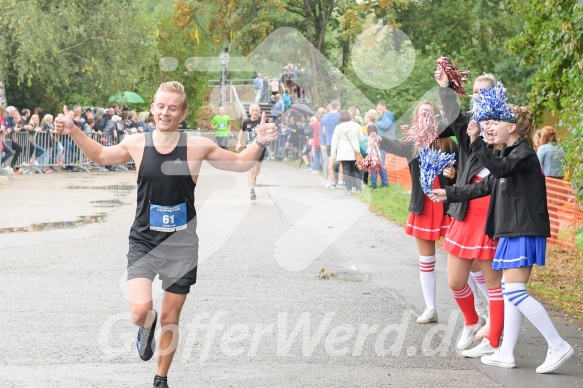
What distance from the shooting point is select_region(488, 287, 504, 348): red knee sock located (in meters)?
7.73

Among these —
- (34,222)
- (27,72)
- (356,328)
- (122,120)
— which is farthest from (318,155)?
(356,328)

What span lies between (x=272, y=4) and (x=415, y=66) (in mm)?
7190

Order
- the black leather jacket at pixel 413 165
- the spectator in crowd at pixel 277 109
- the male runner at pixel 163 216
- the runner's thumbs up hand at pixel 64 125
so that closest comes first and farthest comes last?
the runner's thumbs up hand at pixel 64 125 < the male runner at pixel 163 216 < the black leather jacket at pixel 413 165 < the spectator in crowd at pixel 277 109

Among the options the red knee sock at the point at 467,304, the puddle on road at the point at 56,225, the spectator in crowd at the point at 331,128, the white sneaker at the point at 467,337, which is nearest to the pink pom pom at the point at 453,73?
the red knee sock at the point at 467,304

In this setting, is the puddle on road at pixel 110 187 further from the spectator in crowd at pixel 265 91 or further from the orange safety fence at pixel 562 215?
the spectator in crowd at pixel 265 91

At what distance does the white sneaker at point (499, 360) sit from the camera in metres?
7.26

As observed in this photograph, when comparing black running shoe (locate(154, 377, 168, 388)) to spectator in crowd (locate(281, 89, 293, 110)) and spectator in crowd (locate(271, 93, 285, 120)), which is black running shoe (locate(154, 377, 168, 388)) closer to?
spectator in crowd (locate(271, 93, 285, 120))

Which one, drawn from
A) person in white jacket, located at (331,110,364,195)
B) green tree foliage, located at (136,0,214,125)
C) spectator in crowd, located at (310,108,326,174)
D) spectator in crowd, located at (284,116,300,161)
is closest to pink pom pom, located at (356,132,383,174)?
person in white jacket, located at (331,110,364,195)

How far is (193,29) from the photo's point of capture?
4384 cm

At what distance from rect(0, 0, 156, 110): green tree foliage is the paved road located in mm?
15754

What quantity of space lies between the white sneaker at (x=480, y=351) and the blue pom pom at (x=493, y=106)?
1653mm

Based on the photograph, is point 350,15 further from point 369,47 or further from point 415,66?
point 415,66

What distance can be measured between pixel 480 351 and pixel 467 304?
591mm

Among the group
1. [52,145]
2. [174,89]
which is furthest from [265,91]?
[174,89]
